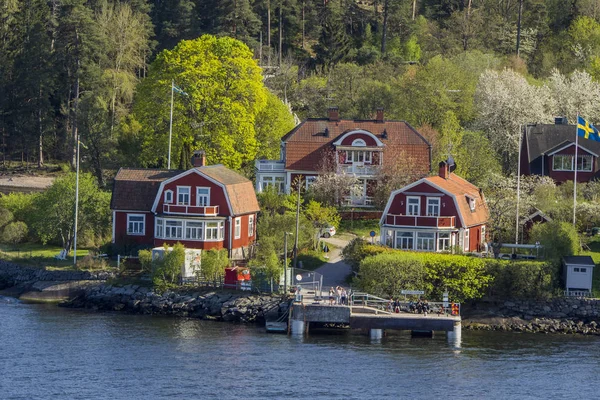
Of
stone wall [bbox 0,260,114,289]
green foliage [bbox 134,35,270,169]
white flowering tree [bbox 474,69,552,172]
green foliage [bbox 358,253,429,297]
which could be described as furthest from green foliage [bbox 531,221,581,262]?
white flowering tree [bbox 474,69,552,172]

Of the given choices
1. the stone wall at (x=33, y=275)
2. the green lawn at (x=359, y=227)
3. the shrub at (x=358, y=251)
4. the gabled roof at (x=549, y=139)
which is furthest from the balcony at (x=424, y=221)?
the gabled roof at (x=549, y=139)

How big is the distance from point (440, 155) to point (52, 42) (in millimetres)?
35319

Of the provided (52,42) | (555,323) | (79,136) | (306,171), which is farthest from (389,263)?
(52,42)

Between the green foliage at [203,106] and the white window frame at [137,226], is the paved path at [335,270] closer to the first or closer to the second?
the white window frame at [137,226]

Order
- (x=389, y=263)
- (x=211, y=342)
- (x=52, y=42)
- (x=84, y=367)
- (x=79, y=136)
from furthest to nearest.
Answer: (x=52, y=42), (x=79, y=136), (x=389, y=263), (x=211, y=342), (x=84, y=367)

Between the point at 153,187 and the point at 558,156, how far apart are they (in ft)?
85.5

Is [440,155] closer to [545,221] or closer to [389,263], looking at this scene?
[545,221]

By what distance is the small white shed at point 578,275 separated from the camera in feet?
207

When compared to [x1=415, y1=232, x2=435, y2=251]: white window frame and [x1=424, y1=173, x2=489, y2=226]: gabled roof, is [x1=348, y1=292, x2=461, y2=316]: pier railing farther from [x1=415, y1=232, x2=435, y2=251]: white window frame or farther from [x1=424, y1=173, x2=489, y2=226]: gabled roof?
[x1=424, y1=173, x2=489, y2=226]: gabled roof

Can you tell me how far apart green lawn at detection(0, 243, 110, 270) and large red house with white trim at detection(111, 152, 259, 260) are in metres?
2.74

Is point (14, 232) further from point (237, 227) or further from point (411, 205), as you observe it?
point (411, 205)

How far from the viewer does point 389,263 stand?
62406mm

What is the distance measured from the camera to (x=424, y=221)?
67.9 meters

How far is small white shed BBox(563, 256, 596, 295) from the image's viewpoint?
63.1 metres
